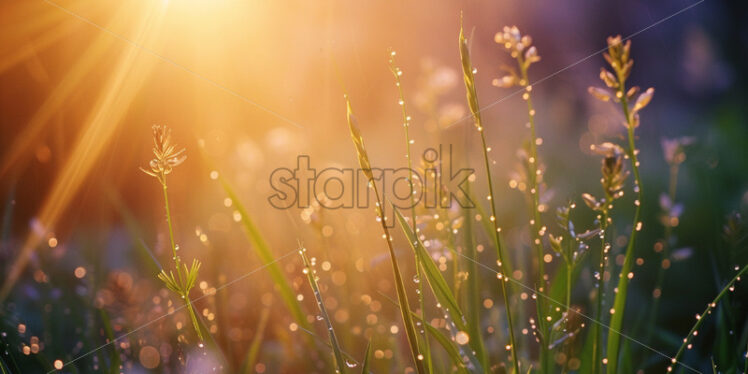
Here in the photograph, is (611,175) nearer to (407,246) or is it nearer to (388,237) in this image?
(388,237)

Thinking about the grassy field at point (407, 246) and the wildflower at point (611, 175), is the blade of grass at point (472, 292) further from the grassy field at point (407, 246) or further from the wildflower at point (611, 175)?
the wildflower at point (611, 175)

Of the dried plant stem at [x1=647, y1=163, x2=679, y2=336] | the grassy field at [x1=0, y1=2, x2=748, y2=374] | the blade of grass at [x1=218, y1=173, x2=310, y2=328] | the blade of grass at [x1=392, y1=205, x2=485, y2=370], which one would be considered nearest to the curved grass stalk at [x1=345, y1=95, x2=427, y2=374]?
the grassy field at [x1=0, y1=2, x2=748, y2=374]

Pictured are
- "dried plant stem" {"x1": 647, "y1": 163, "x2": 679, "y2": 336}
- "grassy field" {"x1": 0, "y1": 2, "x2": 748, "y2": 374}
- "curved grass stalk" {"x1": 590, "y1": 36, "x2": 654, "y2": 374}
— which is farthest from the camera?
"dried plant stem" {"x1": 647, "y1": 163, "x2": 679, "y2": 336}

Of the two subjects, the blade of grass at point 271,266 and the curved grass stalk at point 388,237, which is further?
the blade of grass at point 271,266

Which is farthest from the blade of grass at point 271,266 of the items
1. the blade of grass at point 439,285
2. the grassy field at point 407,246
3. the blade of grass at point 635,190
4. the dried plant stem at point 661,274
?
the dried plant stem at point 661,274

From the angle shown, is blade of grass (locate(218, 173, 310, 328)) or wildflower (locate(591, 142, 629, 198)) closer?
wildflower (locate(591, 142, 629, 198))

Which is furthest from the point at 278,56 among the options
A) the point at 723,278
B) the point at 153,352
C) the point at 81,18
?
the point at 723,278

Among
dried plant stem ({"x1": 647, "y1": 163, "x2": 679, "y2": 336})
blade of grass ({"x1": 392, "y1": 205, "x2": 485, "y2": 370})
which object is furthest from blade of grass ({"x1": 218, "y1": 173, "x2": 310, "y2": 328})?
dried plant stem ({"x1": 647, "y1": 163, "x2": 679, "y2": 336})

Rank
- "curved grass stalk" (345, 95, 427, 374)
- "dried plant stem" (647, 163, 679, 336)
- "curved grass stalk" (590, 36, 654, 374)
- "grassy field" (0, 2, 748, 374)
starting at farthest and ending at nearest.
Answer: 1. "dried plant stem" (647, 163, 679, 336)
2. "grassy field" (0, 2, 748, 374)
3. "curved grass stalk" (590, 36, 654, 374)
4. "curved grass stalk" (345, 95, 427, 374)

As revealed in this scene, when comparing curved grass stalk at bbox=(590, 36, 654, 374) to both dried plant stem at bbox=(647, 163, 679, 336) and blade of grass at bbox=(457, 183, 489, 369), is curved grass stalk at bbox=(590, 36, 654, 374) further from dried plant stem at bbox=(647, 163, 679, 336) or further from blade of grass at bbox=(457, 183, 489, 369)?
dried plant stem at bbox=(647, 163, 679, 336)

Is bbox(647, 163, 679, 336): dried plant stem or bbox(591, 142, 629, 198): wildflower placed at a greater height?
bbox(591, 142, 629, 198): wildflower

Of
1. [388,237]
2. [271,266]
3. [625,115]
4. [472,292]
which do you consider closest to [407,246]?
[472,292]
